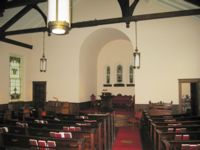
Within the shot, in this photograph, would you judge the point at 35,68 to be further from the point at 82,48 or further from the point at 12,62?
the point at 82,48

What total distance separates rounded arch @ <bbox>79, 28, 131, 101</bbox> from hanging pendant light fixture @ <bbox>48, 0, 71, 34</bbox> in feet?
29.6

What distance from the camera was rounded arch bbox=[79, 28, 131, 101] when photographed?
1124 cm

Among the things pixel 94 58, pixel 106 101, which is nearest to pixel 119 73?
pixel 94 58

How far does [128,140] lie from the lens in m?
7.17

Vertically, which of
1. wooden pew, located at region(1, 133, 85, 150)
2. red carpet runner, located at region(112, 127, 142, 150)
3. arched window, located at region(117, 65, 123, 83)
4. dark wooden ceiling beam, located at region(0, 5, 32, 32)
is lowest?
red carpet runner, located at region(112, 127, 142, 150)

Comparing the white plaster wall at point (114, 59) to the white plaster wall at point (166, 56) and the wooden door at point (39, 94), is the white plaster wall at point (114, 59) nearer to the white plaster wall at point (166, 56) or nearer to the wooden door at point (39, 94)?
the wooden door at point (39, 94)

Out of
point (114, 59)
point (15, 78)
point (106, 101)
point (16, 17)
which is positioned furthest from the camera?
point (114, 59)

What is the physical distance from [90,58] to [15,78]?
163 inches

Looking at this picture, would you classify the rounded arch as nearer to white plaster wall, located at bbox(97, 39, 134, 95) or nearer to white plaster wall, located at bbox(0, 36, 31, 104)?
white plaster wall, located at bbox(97, 39, 134, 95)

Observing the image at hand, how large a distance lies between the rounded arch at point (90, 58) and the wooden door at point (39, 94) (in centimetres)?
208

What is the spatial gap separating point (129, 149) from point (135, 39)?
5.41m

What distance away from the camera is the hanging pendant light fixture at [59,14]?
190cm

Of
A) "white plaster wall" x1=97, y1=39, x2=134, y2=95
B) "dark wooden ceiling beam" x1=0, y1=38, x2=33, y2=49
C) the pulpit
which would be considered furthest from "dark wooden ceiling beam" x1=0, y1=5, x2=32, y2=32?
"white plaster wall" x1=97, y1=39, x2=134, y2=95

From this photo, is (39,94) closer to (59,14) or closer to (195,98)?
(195,98)
